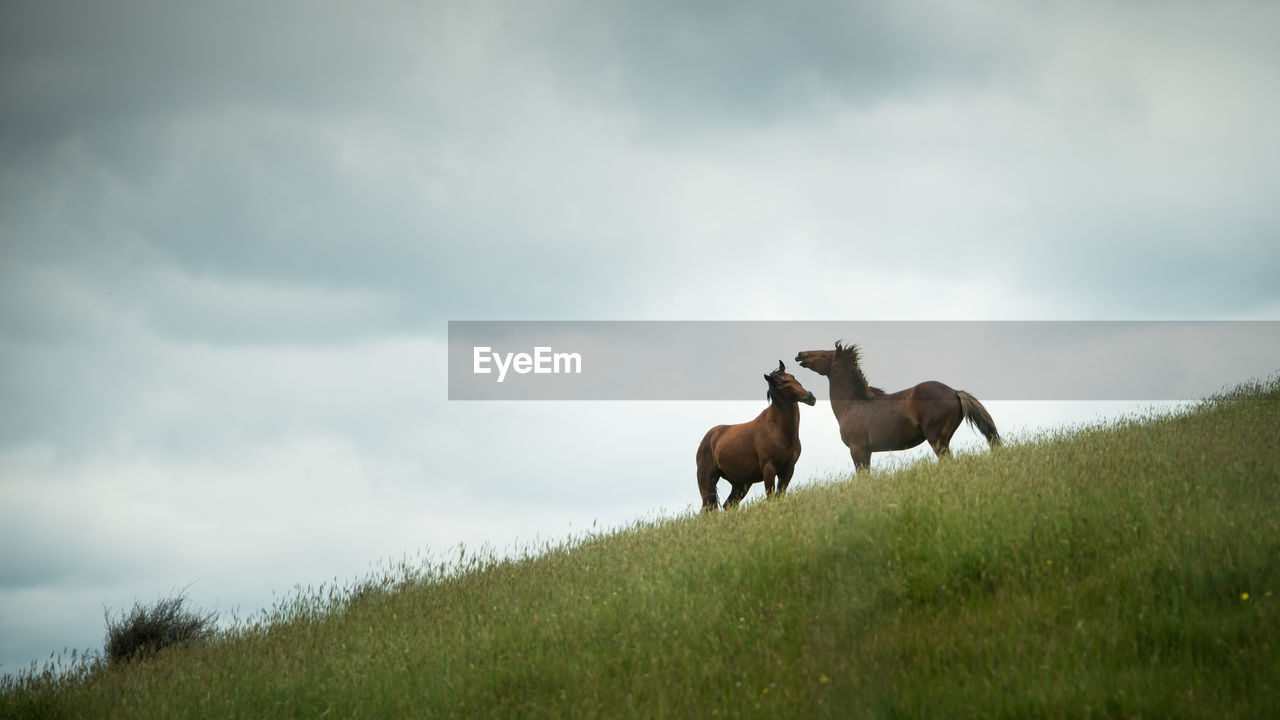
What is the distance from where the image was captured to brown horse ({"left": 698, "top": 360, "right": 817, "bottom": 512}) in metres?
12.9

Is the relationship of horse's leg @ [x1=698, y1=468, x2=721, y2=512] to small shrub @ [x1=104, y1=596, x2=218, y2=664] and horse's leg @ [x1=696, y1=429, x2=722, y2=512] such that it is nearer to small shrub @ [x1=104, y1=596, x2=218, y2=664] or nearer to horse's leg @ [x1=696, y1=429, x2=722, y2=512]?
horse's leg @ [x1=696, y1=429, x2=722, y2=512]

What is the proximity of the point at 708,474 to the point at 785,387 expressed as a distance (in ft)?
7.75

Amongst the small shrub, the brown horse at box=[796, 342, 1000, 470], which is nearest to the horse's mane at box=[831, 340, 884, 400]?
the brown horse at box=[796, 342, 1000, 470]

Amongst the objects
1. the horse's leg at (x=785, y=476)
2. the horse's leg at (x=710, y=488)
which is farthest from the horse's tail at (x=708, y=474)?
the horse's leg at (x=785, y=476)

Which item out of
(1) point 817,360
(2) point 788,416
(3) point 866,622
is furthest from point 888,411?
(3) point 866,622

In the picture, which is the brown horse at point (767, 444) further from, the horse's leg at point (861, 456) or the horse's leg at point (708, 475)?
the horse's leg at point (861, 456)

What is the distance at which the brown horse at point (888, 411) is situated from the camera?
13.7 m

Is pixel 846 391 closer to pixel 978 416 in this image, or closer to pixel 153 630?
pixel 978 416

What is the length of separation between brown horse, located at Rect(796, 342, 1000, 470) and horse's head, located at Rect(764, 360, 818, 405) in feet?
6.45

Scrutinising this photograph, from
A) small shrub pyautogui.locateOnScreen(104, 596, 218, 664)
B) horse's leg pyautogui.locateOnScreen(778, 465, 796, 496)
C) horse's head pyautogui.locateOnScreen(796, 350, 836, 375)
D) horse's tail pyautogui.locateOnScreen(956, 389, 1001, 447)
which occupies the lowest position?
small shrub pyautogui.locateOnScreen(104, 596, 218, 664)

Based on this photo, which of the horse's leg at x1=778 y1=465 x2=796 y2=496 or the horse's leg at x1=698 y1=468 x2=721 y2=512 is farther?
the horse's leg at x1=698 y1=468 x2=721 y2=512

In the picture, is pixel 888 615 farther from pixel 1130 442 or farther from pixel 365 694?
pixel 1130 442

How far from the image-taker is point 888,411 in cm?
1411

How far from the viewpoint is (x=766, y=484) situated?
12930 mm
